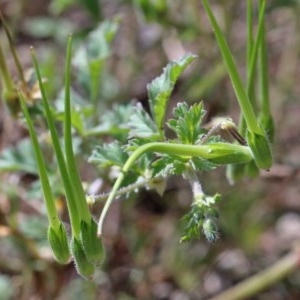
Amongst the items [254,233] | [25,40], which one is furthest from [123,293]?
[25,40]

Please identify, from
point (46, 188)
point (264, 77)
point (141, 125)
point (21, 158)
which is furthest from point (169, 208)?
point (46, 188)

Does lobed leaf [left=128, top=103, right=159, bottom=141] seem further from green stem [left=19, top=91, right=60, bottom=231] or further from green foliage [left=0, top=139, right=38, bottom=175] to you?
green foliage [left=0, top=139, right=38, bottom=175]

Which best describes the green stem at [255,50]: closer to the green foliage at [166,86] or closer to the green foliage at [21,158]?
the green foliage at [166,86]

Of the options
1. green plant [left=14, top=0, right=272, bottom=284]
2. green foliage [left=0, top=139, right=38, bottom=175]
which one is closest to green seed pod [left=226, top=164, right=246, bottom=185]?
green plant [left=14, top=0, right=272, bottom=284]

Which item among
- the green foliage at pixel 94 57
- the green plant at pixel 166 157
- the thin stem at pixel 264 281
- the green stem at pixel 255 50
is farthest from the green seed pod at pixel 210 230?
the thin stem at pixel 264 281

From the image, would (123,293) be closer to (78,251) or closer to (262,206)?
(262,206)

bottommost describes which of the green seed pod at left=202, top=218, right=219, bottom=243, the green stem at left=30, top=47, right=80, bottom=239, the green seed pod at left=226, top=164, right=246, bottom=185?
the green seed pod at left=226, top=164, right=246, bottom=185
